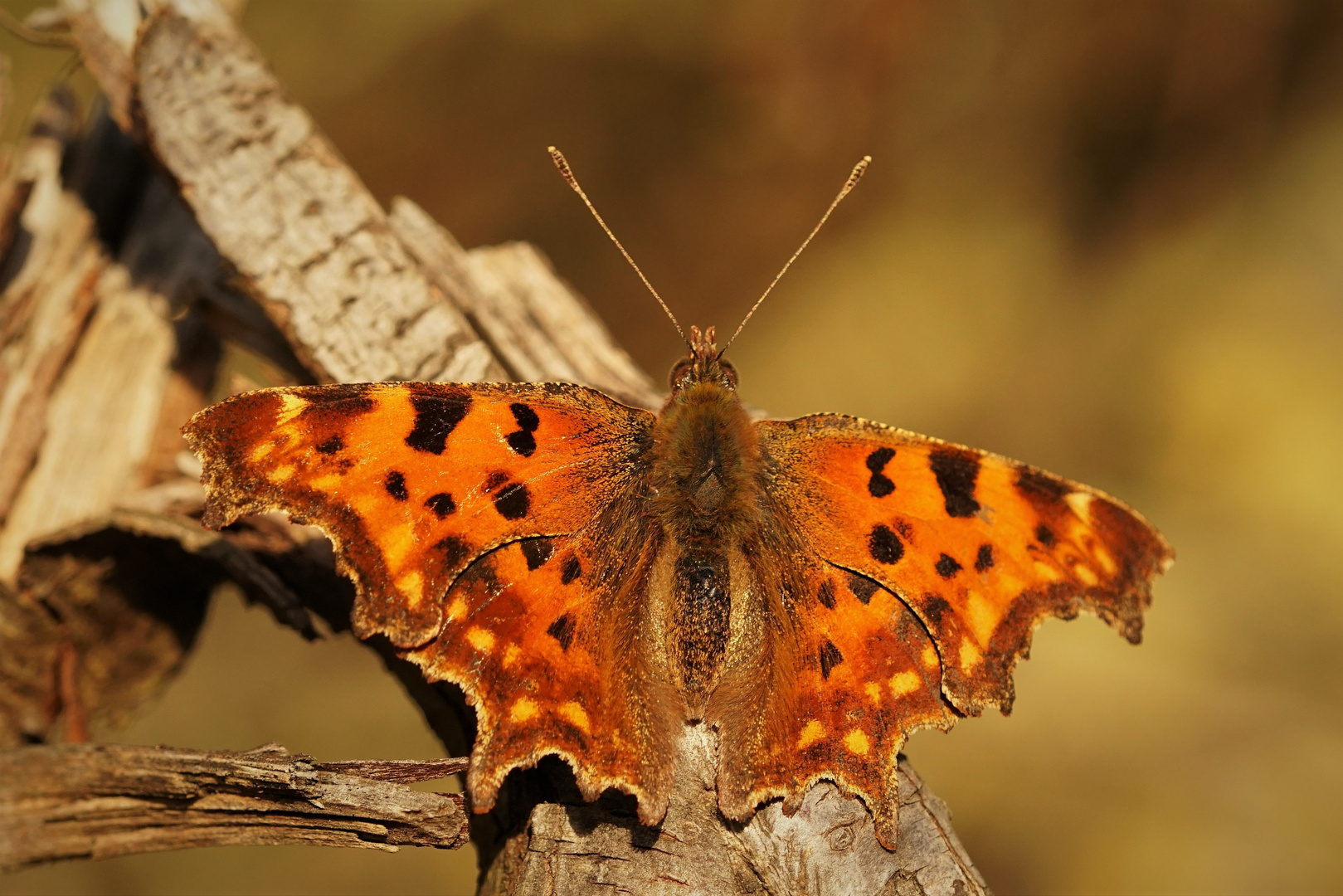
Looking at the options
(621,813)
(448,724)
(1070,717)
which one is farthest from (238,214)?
(1070,717)

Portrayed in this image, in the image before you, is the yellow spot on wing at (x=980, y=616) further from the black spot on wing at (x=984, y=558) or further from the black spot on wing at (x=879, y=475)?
the black spot on wing at (x=879, y=475)

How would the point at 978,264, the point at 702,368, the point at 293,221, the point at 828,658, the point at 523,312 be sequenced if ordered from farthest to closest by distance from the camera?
the point at 978,264
the point at 523,312
the point at 293,221
the point at 702,368
the point at 828,658

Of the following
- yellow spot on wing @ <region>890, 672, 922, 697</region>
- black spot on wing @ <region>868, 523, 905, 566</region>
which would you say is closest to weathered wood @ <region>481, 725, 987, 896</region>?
yellow spot on wing @ <region>890, 672, 922, 697</region>

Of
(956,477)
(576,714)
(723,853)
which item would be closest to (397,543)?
(576,714)

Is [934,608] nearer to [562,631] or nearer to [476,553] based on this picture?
[562,631]

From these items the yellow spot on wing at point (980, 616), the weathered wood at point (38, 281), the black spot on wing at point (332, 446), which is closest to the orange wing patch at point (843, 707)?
the yellow spot on wing at point (980, 616)

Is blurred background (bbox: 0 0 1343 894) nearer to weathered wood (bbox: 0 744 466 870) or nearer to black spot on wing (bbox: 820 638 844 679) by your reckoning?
black spot on wing (bbox: 820 638 844 679)
